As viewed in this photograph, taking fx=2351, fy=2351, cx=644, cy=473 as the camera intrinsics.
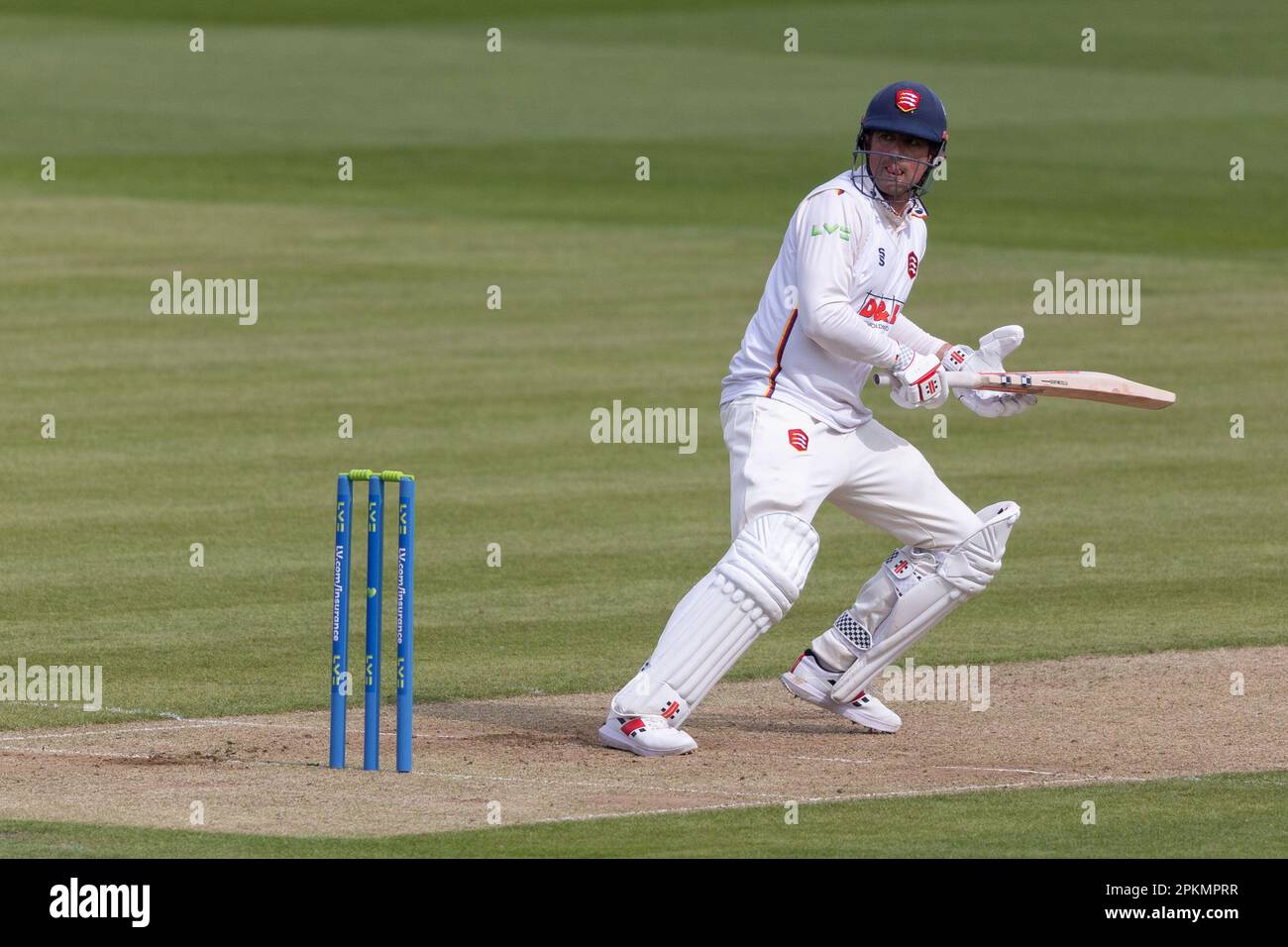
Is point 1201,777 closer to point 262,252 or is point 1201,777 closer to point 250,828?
point 250,828

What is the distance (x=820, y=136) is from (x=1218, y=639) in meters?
25.9

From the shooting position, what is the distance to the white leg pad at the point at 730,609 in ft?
30.7

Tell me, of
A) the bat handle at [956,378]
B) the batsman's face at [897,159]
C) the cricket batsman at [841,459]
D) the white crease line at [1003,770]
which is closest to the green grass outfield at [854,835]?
the white crease line at [1003,770]

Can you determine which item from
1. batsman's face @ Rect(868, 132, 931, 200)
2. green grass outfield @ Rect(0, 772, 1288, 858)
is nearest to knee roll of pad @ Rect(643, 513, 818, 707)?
green grass outfield @ Rect(0, 772, 1288, 858)

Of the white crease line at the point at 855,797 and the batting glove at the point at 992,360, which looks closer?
the white crease line at the point at 855,797

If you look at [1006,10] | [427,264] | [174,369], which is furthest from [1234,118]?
[174,369]

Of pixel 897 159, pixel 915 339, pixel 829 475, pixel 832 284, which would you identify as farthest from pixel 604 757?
pixel 897 159

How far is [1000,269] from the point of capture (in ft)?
86.6

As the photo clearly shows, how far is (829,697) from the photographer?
10.2 metres

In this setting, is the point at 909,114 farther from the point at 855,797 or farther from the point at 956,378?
the point at 855,797

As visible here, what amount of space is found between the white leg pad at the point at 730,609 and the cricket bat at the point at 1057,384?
2.79ft

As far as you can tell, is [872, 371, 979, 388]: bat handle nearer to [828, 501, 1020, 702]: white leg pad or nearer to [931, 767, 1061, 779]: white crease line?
[828, 501, 1020, 702]: white leg pad

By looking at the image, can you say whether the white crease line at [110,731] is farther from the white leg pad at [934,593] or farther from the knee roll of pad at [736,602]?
the white leg pad at [934,593]
